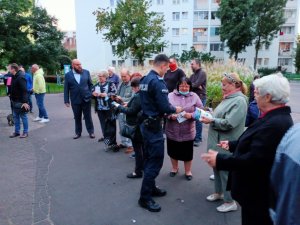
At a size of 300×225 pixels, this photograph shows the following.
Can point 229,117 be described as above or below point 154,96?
below

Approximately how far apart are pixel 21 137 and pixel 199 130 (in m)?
4.90

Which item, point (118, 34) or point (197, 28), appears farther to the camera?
point (197, 28)

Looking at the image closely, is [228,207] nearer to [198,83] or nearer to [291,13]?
[198,83]

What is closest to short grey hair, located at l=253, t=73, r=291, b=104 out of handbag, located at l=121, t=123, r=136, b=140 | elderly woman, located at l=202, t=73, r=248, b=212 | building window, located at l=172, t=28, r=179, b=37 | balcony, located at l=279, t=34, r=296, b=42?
elderly woman, located at l=202, t=73, r=248, b=212

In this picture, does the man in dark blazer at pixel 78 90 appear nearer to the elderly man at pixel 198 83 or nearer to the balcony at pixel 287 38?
the elderly man at pixel 198 83

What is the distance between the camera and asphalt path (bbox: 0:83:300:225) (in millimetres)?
3668

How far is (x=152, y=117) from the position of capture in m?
3.73

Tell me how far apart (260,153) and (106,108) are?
5036 mm

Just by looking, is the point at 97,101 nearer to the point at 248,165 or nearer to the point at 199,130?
the point at 199,130

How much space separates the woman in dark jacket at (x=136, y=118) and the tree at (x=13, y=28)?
23.3 meters

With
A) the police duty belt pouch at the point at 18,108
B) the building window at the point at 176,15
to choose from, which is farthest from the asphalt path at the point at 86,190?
the building window at the point at 176,15

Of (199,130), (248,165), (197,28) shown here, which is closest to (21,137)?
(199,130)

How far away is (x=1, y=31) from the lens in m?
26.6

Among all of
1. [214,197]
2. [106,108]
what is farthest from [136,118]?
[106,108]
